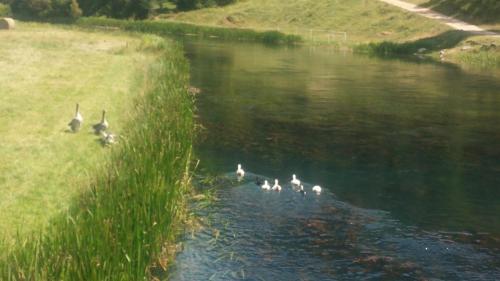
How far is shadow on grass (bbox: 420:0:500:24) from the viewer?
82.4m

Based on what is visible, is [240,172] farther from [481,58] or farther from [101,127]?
[481,58]

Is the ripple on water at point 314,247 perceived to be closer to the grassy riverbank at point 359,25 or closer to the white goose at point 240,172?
the white goose at point 240,172

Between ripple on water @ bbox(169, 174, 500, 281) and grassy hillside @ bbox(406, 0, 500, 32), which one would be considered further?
grassy hillside @ bbox(406, 0, 500, 32)

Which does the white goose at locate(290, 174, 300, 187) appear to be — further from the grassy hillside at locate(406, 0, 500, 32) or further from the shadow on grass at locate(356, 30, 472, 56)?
the grassy hillside at locate(406, 0, 500, 32)

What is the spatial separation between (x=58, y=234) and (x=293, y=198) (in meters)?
A: 10.4

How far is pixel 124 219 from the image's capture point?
14086 millimetres

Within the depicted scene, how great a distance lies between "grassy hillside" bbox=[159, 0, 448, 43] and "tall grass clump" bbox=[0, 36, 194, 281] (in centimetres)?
6366

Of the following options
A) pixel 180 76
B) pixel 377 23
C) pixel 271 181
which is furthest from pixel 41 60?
pixel 377 23

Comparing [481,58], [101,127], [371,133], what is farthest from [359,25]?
[101,127]

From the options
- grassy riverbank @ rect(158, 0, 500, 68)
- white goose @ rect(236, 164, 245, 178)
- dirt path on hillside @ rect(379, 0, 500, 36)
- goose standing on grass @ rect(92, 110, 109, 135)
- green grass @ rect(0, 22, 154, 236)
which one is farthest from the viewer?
dirt path on hillside @ rect(379, 0, 500, 36)

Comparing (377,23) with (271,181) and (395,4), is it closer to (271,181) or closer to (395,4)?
(395,4)

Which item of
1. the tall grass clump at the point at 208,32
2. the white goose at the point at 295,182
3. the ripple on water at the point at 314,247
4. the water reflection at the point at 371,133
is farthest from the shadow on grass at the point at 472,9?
the ripple on water at the point at 314,247

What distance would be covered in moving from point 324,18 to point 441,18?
17.9 meters

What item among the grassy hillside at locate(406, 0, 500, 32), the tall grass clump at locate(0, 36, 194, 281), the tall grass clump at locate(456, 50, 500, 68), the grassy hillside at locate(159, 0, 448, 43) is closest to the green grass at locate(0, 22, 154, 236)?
the tall grass clump at locate(0, 36, 194, 281)
